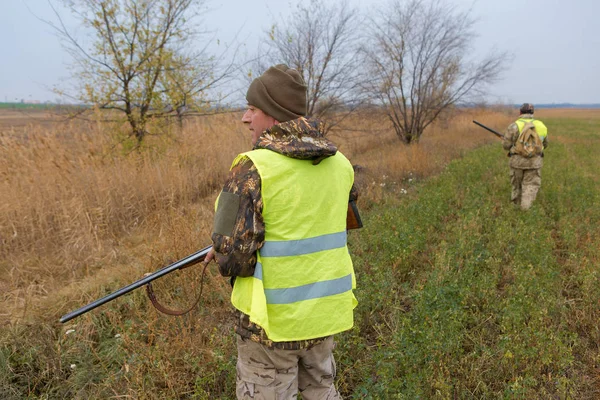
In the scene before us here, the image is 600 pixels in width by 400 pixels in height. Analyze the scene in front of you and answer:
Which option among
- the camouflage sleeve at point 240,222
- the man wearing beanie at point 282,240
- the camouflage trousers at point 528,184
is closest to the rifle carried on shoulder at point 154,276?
the man wearing beanie at point 282,240

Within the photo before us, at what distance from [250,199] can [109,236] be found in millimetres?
5007

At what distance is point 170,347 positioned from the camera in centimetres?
313

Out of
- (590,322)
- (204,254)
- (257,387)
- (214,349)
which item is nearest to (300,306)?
(257,387)

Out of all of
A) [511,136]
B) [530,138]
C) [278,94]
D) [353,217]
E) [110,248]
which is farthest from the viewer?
[511,136]

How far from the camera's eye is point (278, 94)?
177cm

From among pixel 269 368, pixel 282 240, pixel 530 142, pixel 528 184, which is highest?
pixel 282 240

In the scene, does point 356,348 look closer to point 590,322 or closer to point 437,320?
point 437,320

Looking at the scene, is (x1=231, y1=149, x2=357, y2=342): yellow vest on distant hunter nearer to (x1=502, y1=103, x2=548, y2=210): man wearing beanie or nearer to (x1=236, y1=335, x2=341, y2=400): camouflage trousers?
(x1=236, y1=335, x2=341, y2=400): camouflage trousers

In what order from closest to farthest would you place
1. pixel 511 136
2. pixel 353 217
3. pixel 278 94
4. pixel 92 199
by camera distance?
1. pixel 278 94
2. pixel 353 217
3. pixel 92 199
4. pixel 511 136

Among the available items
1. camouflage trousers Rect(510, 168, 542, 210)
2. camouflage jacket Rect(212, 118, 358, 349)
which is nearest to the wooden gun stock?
camouflage jacket Rect(212, 118, 358, 349)

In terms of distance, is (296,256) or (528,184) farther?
(528,184)

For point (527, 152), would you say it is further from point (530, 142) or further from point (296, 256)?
point (296, 256)

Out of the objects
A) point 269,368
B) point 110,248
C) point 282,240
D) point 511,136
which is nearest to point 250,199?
point 282,240

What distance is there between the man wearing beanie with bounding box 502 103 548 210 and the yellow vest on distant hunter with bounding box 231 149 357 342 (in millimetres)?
6778
